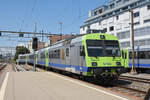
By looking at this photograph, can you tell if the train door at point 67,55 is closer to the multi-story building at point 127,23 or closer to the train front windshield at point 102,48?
the train front windshield at point 102,48

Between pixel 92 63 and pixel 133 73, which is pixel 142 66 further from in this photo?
pixel 92 63

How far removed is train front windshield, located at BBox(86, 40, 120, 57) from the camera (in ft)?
35.6

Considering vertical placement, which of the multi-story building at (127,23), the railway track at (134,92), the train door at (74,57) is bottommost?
the railway track at (134,92)

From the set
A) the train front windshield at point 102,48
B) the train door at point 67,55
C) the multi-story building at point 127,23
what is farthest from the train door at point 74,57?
the multi-story building at point 127,23

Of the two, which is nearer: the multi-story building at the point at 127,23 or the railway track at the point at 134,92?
the railway track at the point at 134,92

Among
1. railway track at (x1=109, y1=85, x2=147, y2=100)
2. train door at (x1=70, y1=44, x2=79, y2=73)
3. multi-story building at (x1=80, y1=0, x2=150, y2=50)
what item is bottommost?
railway track at (x1=109, y1=85, x2=147, y2=100)

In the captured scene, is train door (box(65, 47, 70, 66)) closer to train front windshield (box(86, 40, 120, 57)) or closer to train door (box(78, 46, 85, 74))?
train door (box(78, 46, 85, 74))

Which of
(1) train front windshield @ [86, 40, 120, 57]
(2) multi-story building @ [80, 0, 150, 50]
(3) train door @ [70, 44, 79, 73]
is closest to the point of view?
(1) train front windshield @ [86, 40, 120, 57]

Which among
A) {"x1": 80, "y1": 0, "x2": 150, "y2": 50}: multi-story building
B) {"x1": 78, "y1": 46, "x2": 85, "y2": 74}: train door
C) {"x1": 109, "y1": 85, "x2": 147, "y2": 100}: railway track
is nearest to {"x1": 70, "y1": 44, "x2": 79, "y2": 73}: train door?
{"x1": 78, "y1": 46, "x2": 85, "y2": 74}: train door

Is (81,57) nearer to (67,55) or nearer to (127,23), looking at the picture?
(67,55)

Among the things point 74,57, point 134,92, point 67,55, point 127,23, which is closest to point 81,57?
point 74,57

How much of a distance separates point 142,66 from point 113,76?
1155 cm

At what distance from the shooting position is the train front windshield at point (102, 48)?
427 inches

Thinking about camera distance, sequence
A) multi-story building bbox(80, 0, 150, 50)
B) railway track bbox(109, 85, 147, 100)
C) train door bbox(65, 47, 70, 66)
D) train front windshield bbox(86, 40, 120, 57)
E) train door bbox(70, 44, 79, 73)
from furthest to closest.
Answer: multi-story building bbox(80, 0, 150, 50) → train door bbox(65, 47, 70, 66) → train door bbox(70, 44, 79, 73) → train front windshield bbox(86, 40, 120, 57) → railway track bbox(109, 85, 147, 100)
